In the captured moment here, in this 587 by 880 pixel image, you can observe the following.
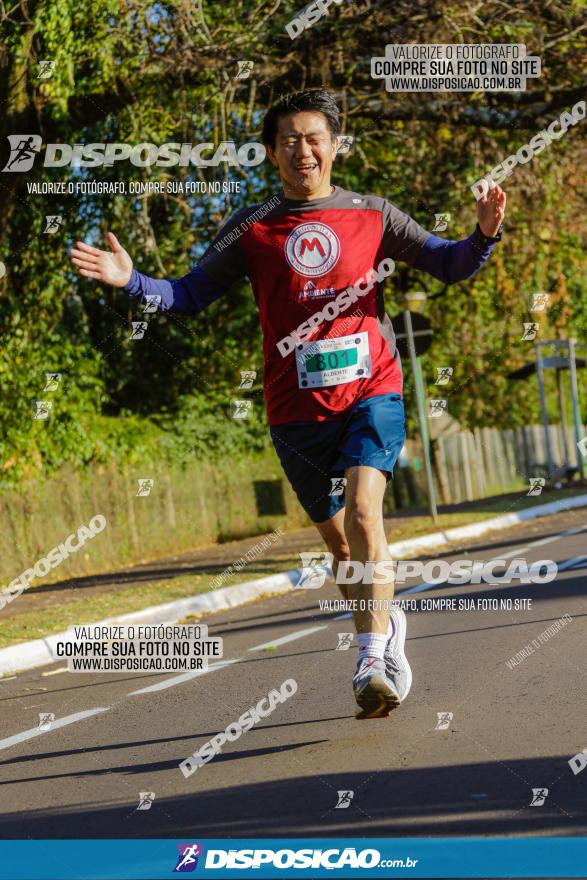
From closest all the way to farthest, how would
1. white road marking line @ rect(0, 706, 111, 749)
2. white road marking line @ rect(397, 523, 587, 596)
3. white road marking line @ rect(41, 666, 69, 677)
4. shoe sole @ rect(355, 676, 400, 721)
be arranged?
shoe sole @ rect(355, 676, 400, 721) < white road marking line @ rect(0, 706, 111, 749) < white road marking line @ rect(41, 666, 69, 677) < white road marking line @ rect(397, 523, 587, 596)

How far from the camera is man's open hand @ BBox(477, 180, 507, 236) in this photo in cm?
524

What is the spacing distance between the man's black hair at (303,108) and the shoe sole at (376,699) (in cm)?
218

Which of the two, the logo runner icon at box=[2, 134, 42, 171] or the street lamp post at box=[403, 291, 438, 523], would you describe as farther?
the street lamp post at box=[403, 291, 438, 523]

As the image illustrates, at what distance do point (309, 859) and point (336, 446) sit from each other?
2.14m

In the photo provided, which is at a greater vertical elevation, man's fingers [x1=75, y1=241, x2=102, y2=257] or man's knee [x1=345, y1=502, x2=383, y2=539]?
man's fingers [x1=75, y1=241, x2=102, y2=257]

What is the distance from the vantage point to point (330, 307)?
17.0 ft

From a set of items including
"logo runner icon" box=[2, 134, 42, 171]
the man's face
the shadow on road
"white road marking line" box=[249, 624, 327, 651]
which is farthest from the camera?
"logo runner icon" box=[2, 134, 42, 171]

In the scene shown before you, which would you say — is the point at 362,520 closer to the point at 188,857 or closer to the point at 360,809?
the point at 360,809

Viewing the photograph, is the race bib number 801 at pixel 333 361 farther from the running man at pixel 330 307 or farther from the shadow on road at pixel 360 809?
the shadow on road at pixel 360 809

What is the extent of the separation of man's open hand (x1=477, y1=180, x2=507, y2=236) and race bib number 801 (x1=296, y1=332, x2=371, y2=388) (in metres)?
0.64

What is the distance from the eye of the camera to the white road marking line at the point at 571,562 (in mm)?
11419

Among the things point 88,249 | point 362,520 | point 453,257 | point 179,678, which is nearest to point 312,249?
point 453,257

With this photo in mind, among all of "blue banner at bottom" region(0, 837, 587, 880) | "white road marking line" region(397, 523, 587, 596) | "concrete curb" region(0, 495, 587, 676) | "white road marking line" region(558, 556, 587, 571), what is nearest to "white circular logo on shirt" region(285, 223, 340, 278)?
"blue banner at bottom" region(0, 837, 587, 880)

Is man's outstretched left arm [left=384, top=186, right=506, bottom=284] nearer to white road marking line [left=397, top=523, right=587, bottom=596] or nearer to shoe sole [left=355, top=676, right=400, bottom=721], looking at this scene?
shoe sole [left=355, top=676, right=400, bottom=721]
